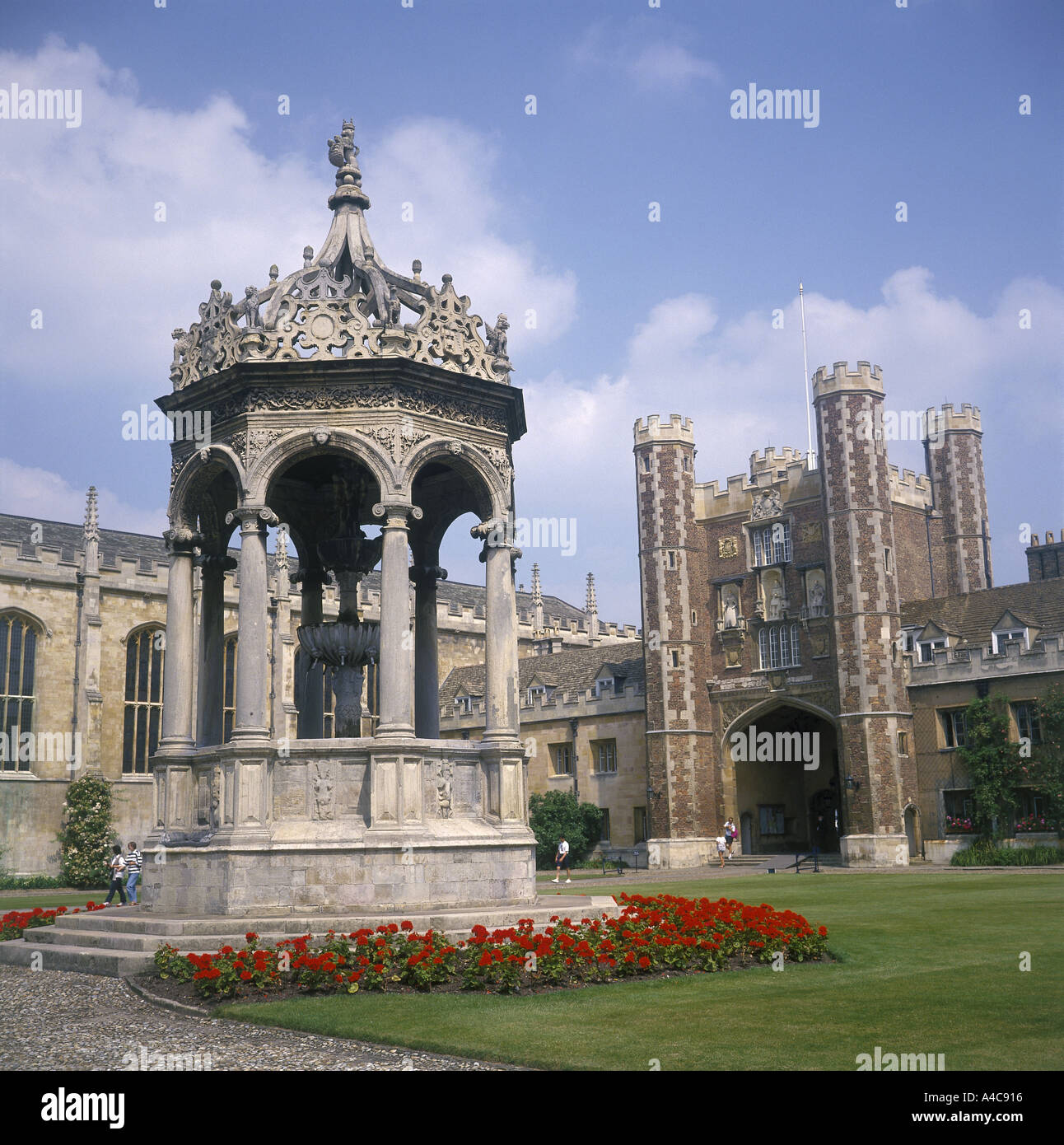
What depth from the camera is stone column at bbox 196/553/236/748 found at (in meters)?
14.9

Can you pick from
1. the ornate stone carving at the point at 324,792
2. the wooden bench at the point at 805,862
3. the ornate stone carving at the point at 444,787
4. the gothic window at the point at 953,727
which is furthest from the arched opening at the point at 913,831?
the ornate stone carving at the point at 324,792

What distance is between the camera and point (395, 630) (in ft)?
41.9

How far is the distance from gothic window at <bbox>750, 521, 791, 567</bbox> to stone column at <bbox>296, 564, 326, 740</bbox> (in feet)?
102

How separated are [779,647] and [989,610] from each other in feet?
25.1

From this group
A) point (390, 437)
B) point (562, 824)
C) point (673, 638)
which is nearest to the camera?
point (390, 437)

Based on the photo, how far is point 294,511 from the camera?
15.9 metres

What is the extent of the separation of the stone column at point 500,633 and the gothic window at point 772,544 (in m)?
31.7

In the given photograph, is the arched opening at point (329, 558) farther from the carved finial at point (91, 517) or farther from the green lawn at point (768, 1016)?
the carved finial at point (91, 517)

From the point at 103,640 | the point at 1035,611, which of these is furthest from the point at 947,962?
the point at 103,640

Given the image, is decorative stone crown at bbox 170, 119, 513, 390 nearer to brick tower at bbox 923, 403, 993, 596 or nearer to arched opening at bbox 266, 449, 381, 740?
arched opening at bbox 266, 449, 381, 740

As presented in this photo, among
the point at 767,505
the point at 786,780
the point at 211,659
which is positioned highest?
the point at 767,505

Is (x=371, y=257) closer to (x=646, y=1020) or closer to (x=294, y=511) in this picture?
(x=294, y=511)

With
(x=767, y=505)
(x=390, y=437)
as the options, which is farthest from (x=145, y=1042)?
(x=767, y=505)

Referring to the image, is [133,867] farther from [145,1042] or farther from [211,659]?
[145,1042]
